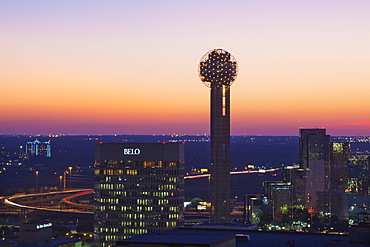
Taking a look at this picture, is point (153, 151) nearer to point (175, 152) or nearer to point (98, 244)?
point (175, 152)

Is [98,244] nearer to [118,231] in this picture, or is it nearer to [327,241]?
[118,231]

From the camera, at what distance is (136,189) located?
18275 centimetres

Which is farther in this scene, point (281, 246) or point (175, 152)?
point (175, 152)

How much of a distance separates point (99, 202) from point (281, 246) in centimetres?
9653

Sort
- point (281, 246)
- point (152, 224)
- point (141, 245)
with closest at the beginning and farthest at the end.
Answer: point (141, 245) < point (281, 246) < point (152, 224)

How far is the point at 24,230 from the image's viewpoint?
186375 mm

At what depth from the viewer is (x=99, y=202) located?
600ft

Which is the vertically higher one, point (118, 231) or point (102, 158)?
point (102, 158)

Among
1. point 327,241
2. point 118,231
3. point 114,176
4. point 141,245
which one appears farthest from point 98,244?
point 141,245

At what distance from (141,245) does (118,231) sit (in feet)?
343

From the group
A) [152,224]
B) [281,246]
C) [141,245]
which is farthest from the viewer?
[152,224]

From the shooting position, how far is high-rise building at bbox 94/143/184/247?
177m

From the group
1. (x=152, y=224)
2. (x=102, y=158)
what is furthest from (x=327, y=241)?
(x=102, y=158)

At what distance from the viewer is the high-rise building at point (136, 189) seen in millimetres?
177250
